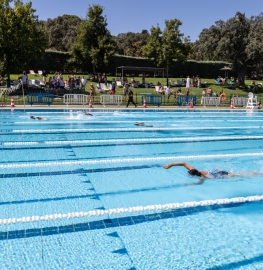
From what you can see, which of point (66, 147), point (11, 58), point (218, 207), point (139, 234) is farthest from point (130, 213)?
point (11, 58)

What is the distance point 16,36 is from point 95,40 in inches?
437

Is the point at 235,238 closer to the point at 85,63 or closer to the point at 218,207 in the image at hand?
the point at 218,207

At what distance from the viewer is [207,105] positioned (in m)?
22.9

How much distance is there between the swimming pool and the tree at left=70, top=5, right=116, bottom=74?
22177 mm

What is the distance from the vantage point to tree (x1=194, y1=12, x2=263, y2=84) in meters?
35.6

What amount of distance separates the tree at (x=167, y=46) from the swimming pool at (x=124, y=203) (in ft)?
78.9

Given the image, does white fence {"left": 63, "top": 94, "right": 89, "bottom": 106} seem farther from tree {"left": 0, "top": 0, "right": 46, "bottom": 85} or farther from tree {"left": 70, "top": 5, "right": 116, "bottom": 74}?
tree {"left": 70, "top": 5, "right": 116, "bottom": 74}

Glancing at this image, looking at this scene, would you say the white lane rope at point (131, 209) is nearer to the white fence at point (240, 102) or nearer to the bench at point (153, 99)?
the bench at point (153, 99)

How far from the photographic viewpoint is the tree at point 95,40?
3241cm

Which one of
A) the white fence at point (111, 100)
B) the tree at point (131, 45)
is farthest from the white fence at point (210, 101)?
the tree at point (131, 45)

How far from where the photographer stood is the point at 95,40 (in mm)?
33156

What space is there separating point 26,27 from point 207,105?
1317 cm

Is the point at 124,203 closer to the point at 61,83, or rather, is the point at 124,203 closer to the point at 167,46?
the point at 61,83

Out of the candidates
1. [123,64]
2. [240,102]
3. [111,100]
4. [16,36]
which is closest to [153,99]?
[111,100]
